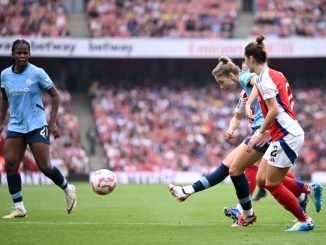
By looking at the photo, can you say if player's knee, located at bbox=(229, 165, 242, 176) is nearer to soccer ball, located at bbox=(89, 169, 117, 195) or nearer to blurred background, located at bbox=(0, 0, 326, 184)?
soccer ball, located at bbox=(89, 169, 117, 195)

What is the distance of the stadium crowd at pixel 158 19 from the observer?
3550 centimetres

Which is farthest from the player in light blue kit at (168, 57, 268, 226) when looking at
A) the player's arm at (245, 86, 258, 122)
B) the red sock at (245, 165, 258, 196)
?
the red sock at (245, 165, 258, 196)

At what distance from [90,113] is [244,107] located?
2436 centimetres

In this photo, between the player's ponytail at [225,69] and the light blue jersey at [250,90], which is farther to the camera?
the player's ponytail at [225,69]

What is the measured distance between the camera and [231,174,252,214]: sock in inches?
441

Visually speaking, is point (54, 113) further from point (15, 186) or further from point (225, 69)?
point (225, 69)

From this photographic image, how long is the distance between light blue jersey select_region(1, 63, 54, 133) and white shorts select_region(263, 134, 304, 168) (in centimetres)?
358

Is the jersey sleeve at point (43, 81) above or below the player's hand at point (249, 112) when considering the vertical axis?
above

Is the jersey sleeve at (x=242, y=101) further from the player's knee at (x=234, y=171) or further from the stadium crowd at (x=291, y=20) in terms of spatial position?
the stadium crowd at (x=291, y=20)

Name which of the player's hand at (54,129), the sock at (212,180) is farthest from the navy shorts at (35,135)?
the sock at (212,180)

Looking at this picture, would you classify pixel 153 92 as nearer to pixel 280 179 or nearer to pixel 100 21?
pixel 100 21

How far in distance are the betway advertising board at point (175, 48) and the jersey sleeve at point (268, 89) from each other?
2500 cm

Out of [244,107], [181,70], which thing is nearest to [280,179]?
[244,107]

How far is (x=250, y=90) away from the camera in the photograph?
37.1 feet
